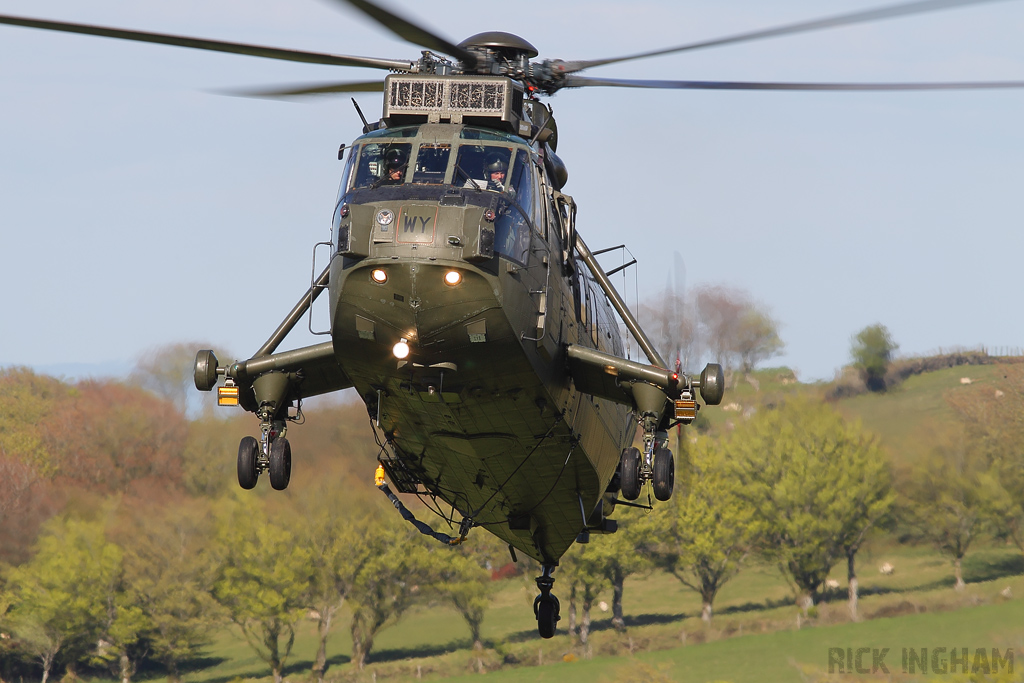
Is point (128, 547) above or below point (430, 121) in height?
below

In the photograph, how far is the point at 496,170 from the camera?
1645 centimetres

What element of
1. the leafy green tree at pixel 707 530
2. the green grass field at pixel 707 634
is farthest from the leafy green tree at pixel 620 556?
the leafy green tree at pixel 707 530

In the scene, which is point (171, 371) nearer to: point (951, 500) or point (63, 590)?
point (63, 590)

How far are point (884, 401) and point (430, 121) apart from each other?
221 feet

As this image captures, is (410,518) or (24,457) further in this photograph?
(24,457)

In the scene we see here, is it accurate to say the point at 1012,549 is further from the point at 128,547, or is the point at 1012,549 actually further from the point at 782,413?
the point at 128,547

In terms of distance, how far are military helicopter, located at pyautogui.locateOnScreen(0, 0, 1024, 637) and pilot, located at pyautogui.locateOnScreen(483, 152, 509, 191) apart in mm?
22

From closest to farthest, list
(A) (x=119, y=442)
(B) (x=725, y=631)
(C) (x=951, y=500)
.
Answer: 1. (B) (x=725, y=631)
2. (C) (x=951, y=500)
3. (A) (x=119, y=442)

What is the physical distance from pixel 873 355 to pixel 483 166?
2982 inches

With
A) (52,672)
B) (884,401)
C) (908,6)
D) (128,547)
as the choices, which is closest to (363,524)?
(128,547)

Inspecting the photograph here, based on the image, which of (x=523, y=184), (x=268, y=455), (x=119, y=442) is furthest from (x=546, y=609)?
(x=119, y=442)

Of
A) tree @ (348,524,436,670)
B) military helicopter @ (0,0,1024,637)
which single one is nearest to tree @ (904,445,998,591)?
tree @ (348,524,436,670)

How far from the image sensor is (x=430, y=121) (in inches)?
675

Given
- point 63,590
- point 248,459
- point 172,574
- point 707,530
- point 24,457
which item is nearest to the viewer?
point 248,459
